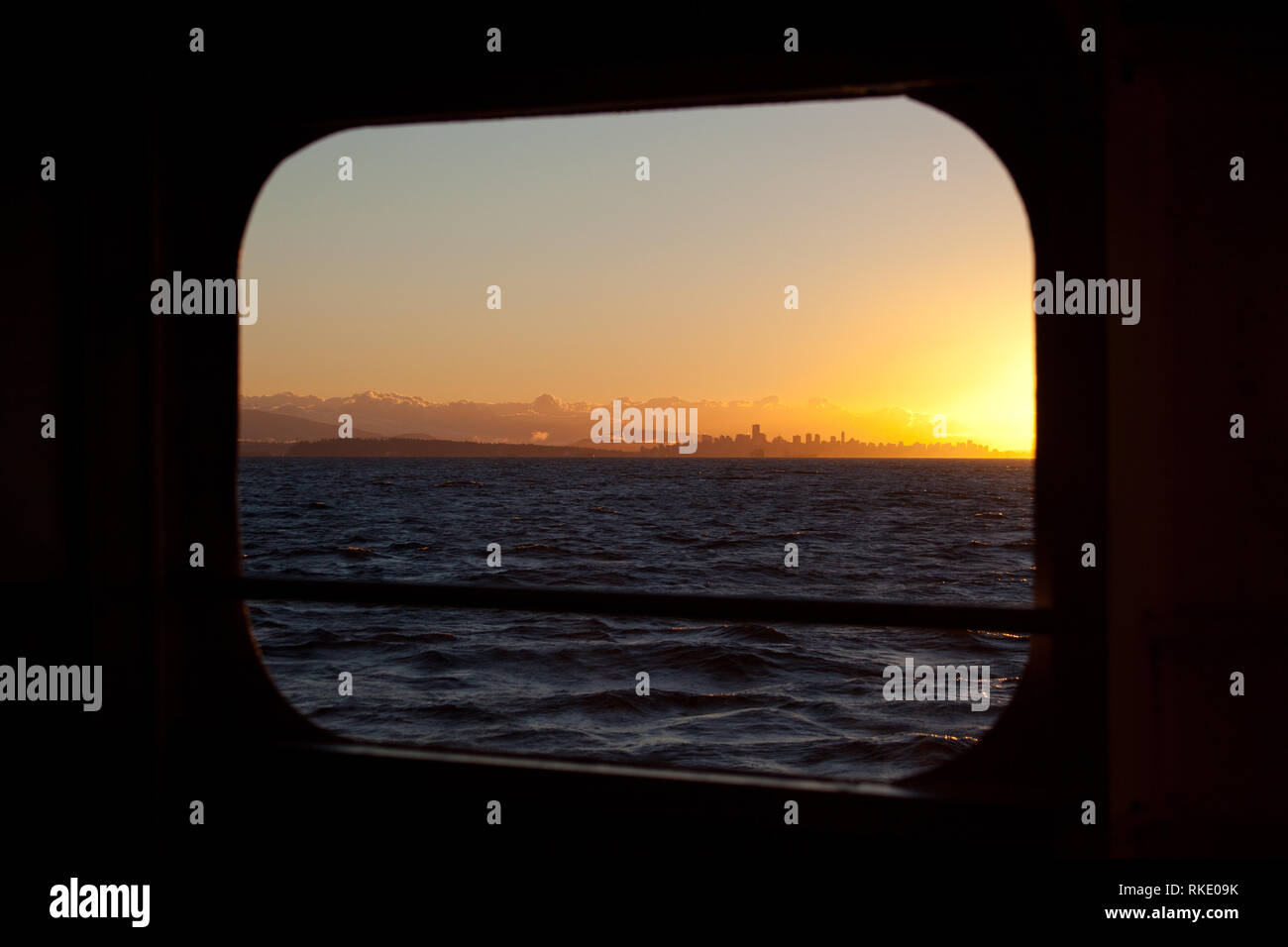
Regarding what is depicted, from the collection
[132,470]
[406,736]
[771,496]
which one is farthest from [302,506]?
[132,470]

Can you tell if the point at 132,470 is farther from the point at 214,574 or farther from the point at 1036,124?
the point at 1036,124

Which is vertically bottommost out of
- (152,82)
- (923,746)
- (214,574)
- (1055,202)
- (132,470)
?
(923,746)

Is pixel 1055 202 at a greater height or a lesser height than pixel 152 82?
lesser

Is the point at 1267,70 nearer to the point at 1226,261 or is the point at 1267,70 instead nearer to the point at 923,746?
the point at 1226,261

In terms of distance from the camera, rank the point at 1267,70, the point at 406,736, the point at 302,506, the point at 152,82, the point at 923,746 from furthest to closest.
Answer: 1. the point at 302,506
2. the point at 923,746
3. the point at 406,736
4. the point at 152,82
5. the point at 1267,70

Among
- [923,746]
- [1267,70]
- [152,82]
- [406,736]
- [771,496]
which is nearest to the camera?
[1267,70]
